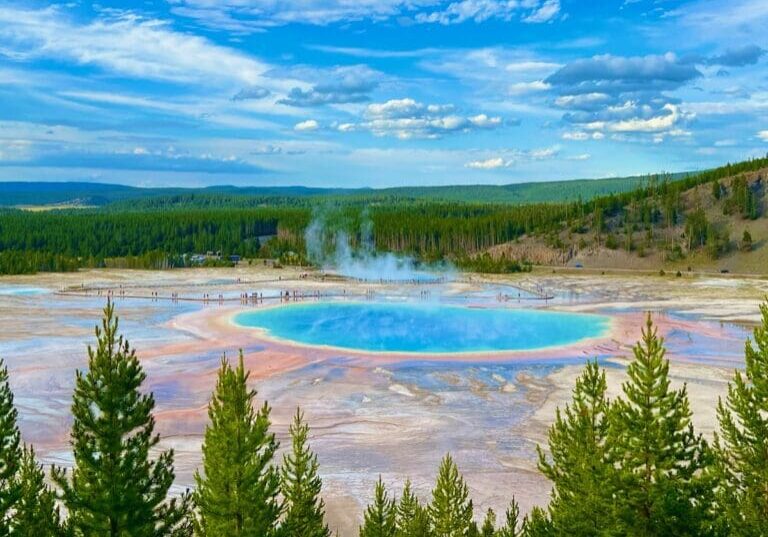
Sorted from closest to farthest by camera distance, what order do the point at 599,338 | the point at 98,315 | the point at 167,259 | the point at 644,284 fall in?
the point at 599,338 → the point at 98,315 → the point at 644,284 → the point at 167,259

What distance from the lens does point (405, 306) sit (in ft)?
244

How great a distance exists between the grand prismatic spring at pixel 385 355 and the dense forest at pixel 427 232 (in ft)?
88.9

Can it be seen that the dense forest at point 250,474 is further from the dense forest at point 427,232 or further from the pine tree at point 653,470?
the dense forest at point 427,232

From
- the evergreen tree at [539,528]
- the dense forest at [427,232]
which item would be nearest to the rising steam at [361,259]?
the dense forest at [427,232]

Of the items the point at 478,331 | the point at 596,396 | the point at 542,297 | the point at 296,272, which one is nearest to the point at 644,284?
the point at 542,297

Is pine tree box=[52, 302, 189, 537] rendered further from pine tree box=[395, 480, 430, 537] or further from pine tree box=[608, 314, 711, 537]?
pine tree box=[608, 314, 711, 537]

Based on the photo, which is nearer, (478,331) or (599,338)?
(599,338)

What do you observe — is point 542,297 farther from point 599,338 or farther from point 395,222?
point 395,222

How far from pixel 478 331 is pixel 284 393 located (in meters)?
24.5

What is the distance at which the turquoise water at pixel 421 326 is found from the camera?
52.8 meters

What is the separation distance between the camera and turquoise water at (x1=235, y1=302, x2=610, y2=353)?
52781mm

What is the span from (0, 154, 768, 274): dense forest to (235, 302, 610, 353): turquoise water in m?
42.4

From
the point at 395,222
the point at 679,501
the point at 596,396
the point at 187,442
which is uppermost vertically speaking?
the point at 395,222

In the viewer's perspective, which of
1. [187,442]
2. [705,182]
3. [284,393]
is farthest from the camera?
[705,182]
